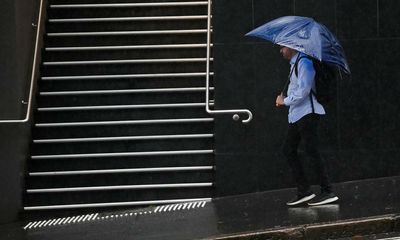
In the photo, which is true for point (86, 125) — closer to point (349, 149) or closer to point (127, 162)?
point (127, 162)

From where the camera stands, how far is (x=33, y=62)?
9.95 meters

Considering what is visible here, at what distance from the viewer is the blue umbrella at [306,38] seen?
704cm

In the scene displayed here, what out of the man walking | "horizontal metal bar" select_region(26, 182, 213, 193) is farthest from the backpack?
"horizontal metal bar" select_region(26, 182, 213, 193)

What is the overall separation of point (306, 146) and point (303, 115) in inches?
13.3

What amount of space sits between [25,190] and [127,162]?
1378 mm

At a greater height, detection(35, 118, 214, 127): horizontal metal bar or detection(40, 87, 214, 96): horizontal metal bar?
detection(40, 87, 214, 96): horizontal metal bar

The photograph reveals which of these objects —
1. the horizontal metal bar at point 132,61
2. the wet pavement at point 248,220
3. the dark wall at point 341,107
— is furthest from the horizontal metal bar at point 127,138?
the horizontal metal bar at point 132,61

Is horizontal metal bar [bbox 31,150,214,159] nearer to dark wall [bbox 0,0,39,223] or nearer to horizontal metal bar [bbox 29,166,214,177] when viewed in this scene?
horizontal metal bar [bbox 29,166,214,177]

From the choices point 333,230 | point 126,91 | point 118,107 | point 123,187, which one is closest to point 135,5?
point 126,91

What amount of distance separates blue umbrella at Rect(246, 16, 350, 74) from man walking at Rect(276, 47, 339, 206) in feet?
0.57

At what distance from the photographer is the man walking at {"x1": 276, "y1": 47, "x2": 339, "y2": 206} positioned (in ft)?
23.5

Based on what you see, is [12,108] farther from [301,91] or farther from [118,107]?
[301,91]

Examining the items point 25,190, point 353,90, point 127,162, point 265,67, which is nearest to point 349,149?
point 353,90

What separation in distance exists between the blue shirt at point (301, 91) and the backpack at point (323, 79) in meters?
0.04
